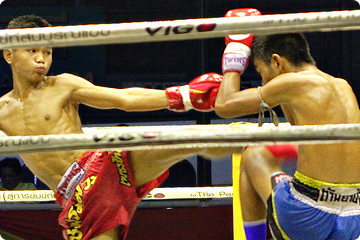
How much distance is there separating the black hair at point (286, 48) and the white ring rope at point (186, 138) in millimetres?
497

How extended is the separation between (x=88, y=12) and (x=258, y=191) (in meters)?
2.56

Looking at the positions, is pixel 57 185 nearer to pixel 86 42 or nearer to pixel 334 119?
pixel 86 42

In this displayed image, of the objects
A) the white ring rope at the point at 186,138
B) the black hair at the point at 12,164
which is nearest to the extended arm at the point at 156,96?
the white ring rope at the point at 186,138

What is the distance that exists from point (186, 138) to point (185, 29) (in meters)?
0.27

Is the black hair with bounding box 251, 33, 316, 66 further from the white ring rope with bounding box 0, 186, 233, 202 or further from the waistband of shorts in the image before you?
the white ring rope with bounding box 0, 186, 233, 202

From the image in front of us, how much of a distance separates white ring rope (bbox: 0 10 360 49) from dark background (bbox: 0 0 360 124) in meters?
2.50

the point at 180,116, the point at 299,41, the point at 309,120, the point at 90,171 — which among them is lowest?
the point at 180,116

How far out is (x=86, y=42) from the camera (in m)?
1.25

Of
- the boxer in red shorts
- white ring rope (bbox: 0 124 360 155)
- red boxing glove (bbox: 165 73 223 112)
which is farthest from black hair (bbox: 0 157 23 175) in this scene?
white ring rope (bbox: 0 124 360 155)

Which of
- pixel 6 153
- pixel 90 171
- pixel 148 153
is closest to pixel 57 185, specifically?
pixel 90 171

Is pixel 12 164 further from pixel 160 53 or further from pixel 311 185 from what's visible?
pixel 311 185

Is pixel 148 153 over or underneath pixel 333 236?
over

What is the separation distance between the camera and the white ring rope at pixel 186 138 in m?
1.16

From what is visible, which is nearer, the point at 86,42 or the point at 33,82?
the point at 86,42
